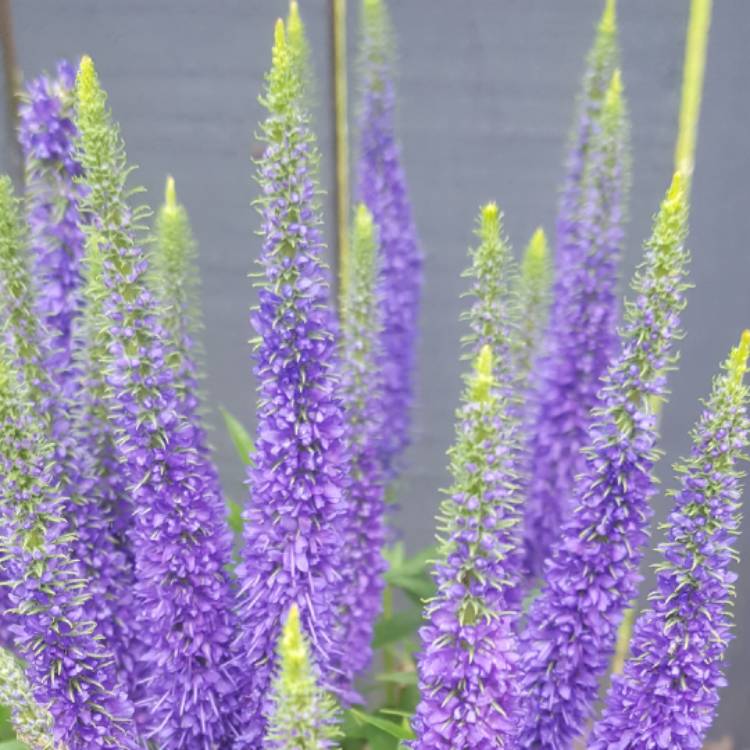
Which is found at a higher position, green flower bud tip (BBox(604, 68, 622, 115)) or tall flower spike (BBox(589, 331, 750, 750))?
green flower bud tip (BBox(604, 68, 622, 115))

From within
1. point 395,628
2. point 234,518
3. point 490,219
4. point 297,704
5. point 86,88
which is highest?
point 86,88

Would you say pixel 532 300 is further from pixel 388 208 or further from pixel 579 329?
pixel 388 208

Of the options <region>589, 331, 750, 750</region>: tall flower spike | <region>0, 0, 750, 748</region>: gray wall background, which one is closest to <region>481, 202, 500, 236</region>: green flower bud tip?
<region>589, 331, 750, 750</region>: tall flower spike

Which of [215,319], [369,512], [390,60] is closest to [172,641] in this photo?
[369,512]

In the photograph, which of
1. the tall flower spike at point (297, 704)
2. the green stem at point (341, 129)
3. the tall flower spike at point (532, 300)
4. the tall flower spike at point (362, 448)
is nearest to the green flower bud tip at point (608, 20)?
the tall flower spike at point (532, 300)

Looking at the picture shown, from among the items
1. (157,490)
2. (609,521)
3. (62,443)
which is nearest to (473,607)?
(609,521)

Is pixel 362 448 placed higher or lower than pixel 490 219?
lower

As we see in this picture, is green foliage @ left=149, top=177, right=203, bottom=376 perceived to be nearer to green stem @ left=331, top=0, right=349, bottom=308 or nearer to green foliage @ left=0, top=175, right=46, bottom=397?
green foliage @ left=0, top=175, right=46, bottom=397
